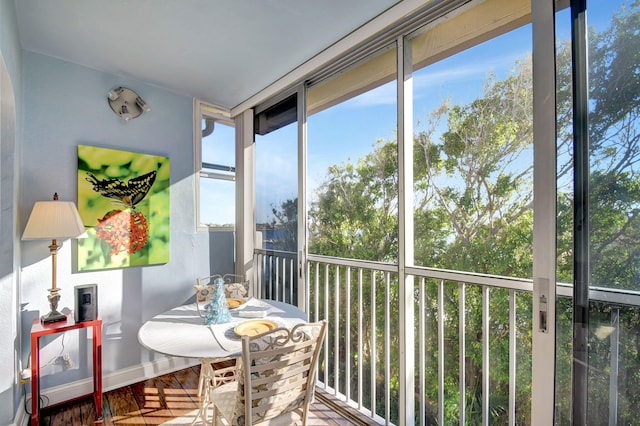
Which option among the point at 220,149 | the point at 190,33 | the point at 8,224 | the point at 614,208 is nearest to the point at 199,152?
the point at 220,149

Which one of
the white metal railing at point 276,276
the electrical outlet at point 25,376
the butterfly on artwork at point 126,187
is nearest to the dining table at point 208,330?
the white metal railing at point 276,276

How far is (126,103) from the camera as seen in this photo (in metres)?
2.70

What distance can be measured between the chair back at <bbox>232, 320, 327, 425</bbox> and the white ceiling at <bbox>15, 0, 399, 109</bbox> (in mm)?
1821

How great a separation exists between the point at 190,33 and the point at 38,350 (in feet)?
7.54

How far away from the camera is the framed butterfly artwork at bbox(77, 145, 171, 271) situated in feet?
8.28

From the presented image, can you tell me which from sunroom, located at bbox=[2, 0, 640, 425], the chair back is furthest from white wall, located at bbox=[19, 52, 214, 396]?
the chair back

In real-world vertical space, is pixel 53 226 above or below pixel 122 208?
below

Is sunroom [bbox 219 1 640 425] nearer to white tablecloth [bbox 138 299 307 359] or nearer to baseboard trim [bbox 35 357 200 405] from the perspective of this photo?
white tablecloth [bbox 138 299 307 359]

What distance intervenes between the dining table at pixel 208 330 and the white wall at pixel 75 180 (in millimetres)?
945

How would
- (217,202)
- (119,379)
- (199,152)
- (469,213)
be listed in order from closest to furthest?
(469,213), (119,379), (199,152), (217,202)

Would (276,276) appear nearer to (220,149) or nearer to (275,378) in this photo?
(220,149)

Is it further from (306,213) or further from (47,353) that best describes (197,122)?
(47,353)

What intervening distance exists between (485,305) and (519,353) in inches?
10.8

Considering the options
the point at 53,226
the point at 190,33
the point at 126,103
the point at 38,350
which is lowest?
the point at 38,350
